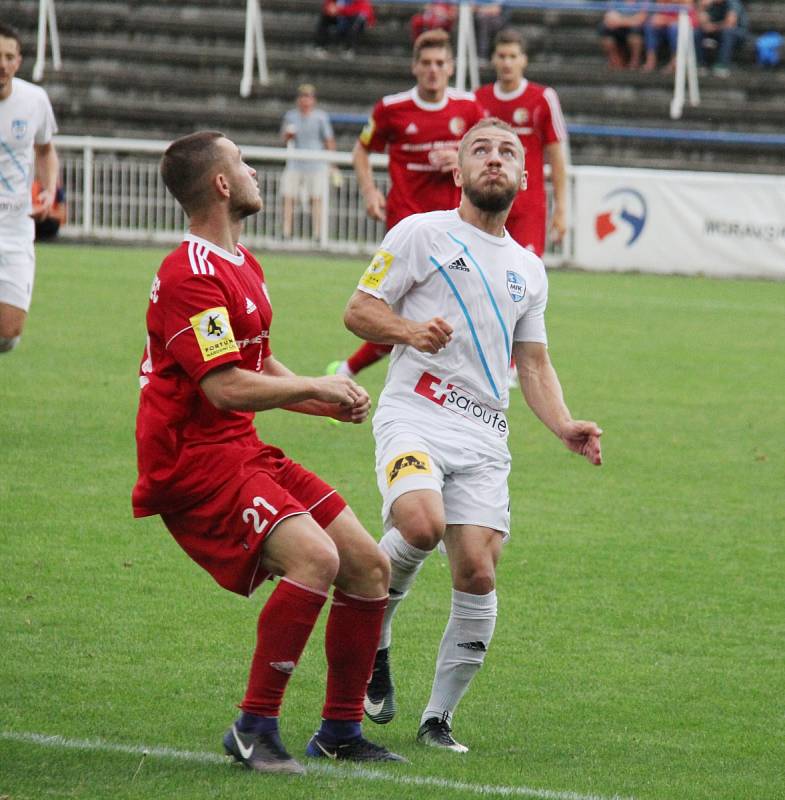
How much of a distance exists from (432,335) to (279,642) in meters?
1.14

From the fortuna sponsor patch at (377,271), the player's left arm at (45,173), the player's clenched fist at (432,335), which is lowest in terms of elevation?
the player's clenched fist at (432,335)

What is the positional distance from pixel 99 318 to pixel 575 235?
30.3ft

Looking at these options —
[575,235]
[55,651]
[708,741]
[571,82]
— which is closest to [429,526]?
[708,741]

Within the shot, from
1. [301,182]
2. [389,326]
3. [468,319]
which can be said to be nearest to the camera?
[389,326]

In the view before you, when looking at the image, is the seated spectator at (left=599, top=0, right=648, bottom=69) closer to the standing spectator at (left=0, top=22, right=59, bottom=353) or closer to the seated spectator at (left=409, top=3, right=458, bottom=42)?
the seated spectator at (left=409, top=3, right=458, bottom=42)

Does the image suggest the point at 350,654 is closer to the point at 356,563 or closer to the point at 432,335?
the point at 356,563

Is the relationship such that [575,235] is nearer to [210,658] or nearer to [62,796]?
[210,658]

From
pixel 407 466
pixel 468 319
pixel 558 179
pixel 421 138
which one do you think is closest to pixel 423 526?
pixel 407 466

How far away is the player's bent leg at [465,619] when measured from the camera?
4918mm

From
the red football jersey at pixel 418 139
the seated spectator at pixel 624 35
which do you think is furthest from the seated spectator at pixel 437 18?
the red football jersey at pixel 418 139

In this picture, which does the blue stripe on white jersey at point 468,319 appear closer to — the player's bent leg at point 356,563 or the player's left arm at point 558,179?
the player's bent leg at point 356,563

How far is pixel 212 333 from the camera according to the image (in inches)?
170

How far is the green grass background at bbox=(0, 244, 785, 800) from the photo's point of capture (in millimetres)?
4559

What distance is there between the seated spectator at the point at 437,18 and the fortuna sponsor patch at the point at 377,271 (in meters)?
22.1
